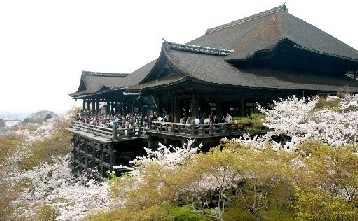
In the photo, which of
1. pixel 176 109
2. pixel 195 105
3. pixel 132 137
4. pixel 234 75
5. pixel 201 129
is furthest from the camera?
pixel 132 137

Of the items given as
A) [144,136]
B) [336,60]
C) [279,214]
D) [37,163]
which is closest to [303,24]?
[336,60]

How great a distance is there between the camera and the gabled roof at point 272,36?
24.1m

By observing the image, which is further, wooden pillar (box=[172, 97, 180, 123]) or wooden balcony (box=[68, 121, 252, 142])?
wooden pillar (box=[172, 97, 180, 123])

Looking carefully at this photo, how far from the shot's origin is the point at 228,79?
19344 millimetres

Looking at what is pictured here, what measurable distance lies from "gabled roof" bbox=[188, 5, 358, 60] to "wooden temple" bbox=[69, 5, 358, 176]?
8 cm

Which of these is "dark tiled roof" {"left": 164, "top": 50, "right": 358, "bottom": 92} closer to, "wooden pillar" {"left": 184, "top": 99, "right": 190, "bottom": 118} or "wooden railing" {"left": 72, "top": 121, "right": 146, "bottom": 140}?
"wooden pillar" {"left": 184, "top": 99, "right": 190, "bottom": 118}

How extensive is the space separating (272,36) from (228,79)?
23.8ft

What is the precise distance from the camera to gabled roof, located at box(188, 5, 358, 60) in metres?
24.1

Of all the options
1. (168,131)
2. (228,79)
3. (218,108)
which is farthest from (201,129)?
(228,79)

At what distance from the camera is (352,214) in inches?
306

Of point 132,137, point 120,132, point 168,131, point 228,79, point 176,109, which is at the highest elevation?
point 228,79

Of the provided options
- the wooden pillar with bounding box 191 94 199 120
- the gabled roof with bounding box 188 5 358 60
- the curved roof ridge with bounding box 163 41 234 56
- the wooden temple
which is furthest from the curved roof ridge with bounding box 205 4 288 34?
the wooden pillar with bounding box 191 94 199 120

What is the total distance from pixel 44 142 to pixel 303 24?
28756 millimetres

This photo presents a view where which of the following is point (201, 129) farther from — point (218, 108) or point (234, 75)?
point (234, 75)
